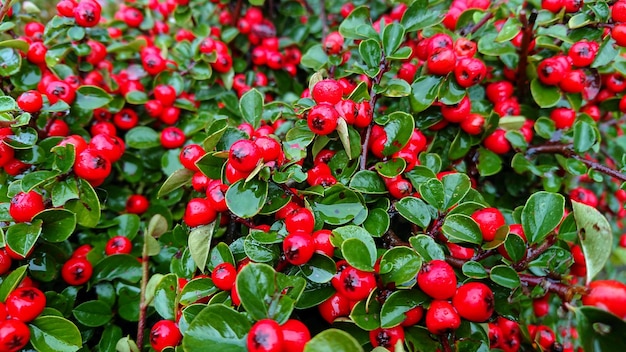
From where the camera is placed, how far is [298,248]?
1210mm

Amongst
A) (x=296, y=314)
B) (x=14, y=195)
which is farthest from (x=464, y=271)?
(x=14, y=195)

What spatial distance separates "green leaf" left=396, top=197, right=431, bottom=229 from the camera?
1.42 metres

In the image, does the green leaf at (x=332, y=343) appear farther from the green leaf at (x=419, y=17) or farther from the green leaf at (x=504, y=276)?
the green leaf at (x=419, y=17)

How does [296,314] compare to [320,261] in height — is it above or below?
below

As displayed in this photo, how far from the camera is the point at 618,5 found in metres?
1.70

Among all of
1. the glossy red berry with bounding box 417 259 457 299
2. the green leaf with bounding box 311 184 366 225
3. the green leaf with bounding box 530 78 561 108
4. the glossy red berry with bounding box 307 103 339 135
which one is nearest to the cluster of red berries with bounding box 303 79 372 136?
the glossy red berry with bounding box 307 103 339 135

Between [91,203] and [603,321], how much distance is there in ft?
5.01

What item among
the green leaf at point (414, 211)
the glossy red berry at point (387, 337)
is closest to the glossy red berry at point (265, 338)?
the glossy red berry at point (387, 337)

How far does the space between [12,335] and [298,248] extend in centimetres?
85

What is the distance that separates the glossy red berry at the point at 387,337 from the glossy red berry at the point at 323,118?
60 centimetres

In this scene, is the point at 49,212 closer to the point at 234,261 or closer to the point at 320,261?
the point at 234,261

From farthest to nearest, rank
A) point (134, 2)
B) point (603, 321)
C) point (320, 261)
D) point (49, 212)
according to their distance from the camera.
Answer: point (134, 2)
point (49, 212)
point (320, 261)
point (603, 321)

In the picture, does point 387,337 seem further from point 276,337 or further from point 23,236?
point 23,236

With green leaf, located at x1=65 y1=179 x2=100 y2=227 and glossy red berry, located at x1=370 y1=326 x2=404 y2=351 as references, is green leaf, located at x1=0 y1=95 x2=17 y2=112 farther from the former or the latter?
glossy red berry, located at x1=370 y1=326 x2=404 y2=351
